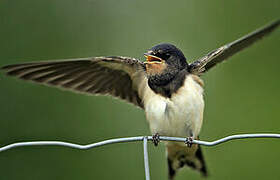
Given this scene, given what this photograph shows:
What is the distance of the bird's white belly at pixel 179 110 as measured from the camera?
2.51 meters

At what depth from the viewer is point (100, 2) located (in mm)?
5023

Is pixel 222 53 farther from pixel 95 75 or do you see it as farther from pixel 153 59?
pixel 95 75

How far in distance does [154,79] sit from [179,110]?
21 cm

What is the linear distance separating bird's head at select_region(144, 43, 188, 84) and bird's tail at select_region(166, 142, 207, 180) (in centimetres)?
49

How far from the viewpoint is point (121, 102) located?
13.8 ft

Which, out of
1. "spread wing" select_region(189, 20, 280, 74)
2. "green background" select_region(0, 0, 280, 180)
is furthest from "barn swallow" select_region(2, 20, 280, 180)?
"green background" select_region(0, 0, 280, 180)

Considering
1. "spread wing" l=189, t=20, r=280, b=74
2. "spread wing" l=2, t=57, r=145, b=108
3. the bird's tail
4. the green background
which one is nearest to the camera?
"spread wing" l=189, t=20, r=280, b=74

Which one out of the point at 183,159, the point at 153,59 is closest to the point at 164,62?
the point at 153,59

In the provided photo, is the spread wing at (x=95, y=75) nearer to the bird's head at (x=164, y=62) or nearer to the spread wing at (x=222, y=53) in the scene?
the bird's head at (x=164, y=62)

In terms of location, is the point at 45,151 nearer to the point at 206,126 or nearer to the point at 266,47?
the point at 206,126

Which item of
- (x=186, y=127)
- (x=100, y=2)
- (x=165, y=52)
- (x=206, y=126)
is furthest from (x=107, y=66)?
(x=100, y=2)

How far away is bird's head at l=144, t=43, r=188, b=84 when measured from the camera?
2.61 metres

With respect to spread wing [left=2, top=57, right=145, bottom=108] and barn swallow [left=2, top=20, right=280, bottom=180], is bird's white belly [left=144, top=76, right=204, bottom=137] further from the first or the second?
spread wing [left=2, top=57, right=145, bottom=108]

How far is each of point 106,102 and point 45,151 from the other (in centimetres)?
65
